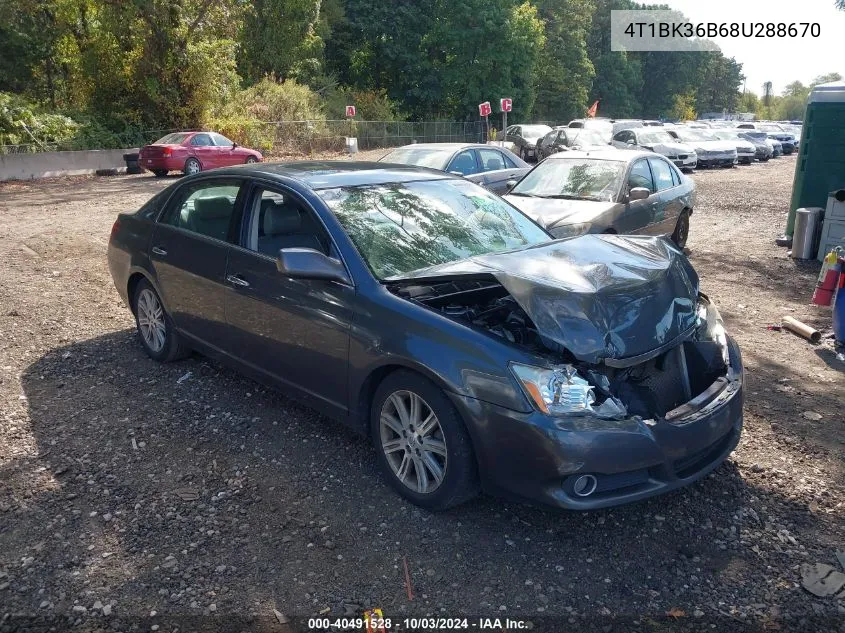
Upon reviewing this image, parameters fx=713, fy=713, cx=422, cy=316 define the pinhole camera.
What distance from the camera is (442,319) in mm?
3584

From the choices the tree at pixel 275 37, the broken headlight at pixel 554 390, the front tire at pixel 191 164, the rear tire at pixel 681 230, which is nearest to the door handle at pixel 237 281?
the broken headlight at pixel 554 390

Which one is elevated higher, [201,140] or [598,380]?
[201,140]

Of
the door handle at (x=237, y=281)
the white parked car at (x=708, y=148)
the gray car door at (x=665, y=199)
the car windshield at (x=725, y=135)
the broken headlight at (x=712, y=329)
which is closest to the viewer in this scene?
the broken headlight at (x=712, y=329)

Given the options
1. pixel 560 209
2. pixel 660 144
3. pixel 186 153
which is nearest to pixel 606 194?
pixel 560 209

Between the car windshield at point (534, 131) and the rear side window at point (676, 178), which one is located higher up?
the car windshield at point (534, 131)

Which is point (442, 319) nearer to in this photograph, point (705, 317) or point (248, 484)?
point (248, 484)

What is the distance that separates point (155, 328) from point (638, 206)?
20.0ft

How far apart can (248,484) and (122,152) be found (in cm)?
2351

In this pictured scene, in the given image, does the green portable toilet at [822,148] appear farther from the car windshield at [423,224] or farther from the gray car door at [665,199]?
the car windshield at [423,224]

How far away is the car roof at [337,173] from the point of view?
15.3ft

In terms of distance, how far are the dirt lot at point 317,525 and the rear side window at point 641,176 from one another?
402cm

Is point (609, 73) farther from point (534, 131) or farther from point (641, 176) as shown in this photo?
point (641, 176)

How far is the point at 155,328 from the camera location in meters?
5.79

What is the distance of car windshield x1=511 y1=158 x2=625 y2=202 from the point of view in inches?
357
